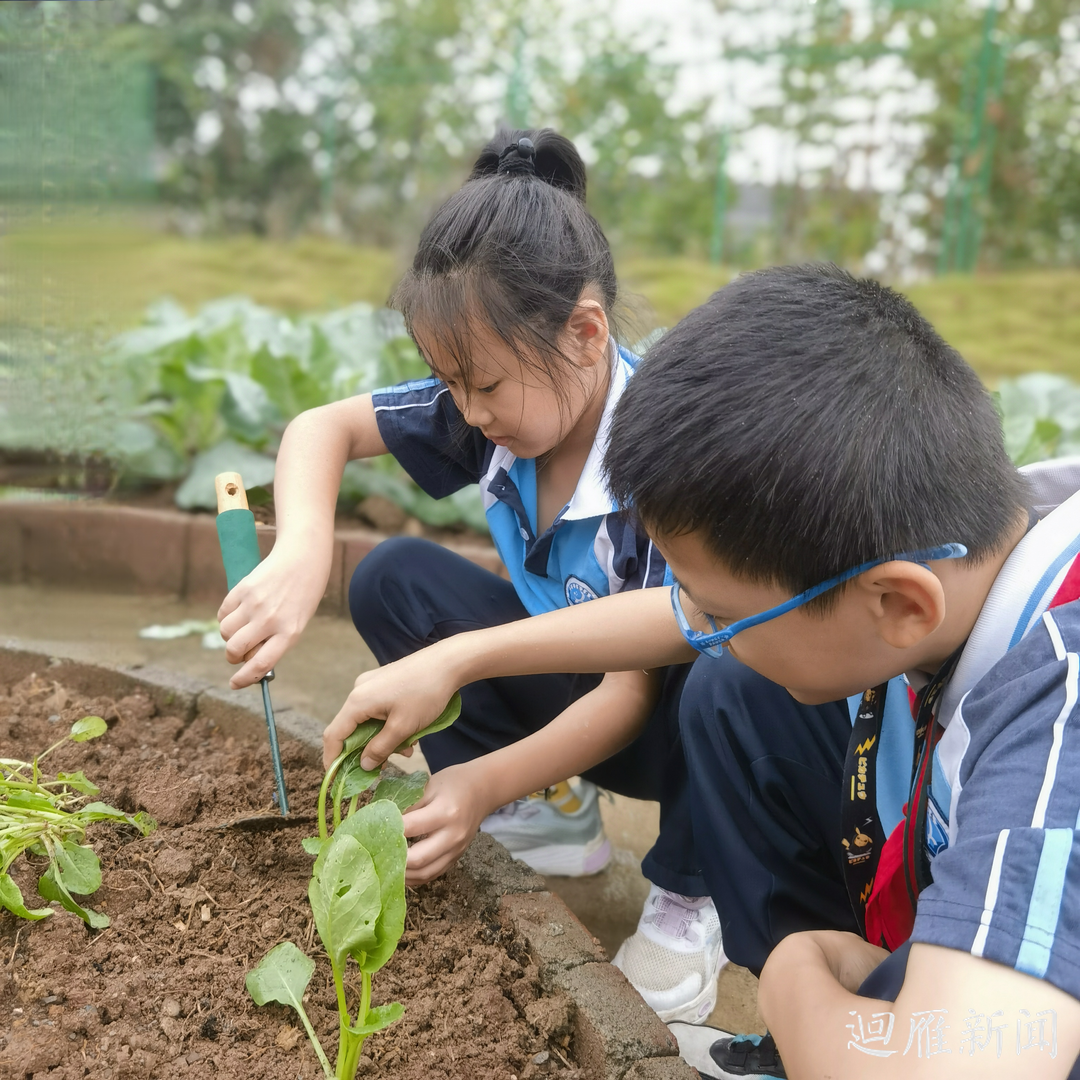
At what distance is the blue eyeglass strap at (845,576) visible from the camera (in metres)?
0.87

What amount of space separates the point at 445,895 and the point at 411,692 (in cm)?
31

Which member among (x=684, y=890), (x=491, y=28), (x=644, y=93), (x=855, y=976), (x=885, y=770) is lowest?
(x=684, y=890)

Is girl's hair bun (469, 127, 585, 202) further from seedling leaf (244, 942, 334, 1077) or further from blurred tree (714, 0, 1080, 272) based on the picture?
blurred tree (714, 0, 1080, 272)

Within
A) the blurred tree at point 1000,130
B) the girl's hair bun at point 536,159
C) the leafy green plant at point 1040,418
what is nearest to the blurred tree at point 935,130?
the blurred tree at point 1000,130

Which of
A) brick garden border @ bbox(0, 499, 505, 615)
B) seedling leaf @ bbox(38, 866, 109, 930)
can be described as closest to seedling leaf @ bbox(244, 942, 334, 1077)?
seedling leaf @ bbox(38, 866, 109, 930)

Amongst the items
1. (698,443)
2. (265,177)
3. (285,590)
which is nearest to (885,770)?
(698,443)

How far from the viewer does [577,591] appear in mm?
1588

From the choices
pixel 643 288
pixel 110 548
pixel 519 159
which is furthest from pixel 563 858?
pixel 643 288

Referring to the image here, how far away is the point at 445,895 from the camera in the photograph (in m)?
1.33

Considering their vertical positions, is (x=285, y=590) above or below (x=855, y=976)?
above

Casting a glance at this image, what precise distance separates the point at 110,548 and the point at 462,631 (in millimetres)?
1793

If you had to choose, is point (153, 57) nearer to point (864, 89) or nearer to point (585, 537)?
point (864, 89)

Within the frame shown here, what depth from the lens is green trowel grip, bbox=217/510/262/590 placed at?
1.34 m

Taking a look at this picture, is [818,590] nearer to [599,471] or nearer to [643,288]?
[599,471]
